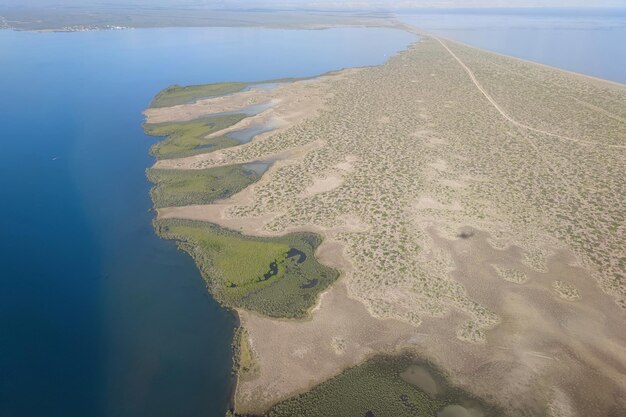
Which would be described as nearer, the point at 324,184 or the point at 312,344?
the point at 312,344

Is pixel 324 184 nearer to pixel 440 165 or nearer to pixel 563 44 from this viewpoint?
pixel 440 165

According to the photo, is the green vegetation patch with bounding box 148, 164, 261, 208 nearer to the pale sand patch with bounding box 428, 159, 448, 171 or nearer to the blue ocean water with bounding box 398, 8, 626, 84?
the pale sand patch with bounding box 428, 159, 448, 171

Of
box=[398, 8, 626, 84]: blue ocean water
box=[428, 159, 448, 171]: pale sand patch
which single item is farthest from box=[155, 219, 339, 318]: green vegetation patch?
box=[398, 8, 626, 84]: blue ocean water

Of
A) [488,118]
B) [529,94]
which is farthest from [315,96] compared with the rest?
[529,94]

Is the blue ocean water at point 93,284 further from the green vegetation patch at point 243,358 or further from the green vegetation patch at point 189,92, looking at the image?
the green vegetation patch at point 189,92

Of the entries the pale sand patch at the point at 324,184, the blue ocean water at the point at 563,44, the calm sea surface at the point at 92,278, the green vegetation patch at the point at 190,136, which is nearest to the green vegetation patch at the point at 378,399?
the calm sea surface at the point at 92,278

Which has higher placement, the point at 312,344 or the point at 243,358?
the point at 243,358

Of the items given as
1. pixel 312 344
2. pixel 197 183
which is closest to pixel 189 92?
pixel 197 183

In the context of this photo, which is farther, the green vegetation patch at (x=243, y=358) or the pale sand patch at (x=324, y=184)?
the pale sand patch at (x=324, y=184)
